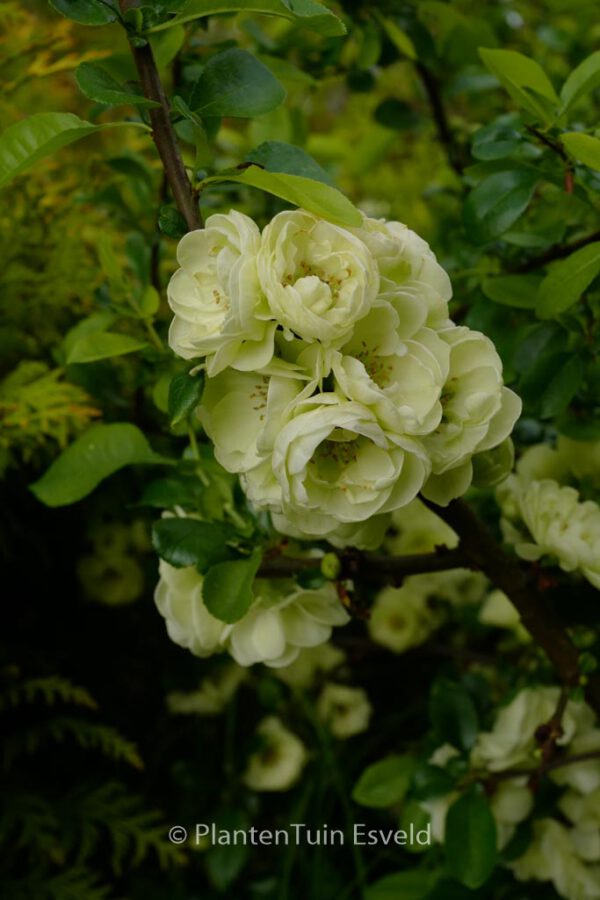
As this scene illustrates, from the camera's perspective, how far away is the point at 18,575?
3.11 feet

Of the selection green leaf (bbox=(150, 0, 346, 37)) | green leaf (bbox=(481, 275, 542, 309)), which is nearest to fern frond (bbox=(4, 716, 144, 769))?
green leaf (bbox=(481, 275, 542, 309))

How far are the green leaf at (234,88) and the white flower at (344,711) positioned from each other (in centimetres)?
73

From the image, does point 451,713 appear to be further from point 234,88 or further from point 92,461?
point 234,88

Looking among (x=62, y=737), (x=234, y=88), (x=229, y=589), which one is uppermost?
(x=234, y=88)

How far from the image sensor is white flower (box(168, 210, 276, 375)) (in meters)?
0.41

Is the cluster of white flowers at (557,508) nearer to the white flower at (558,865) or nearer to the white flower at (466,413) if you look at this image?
the white flower at (466,413)

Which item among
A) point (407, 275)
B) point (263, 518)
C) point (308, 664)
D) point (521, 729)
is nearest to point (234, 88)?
point (407, 275)

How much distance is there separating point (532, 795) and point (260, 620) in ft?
1.11

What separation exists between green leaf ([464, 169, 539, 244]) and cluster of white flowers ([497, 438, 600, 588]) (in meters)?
0.17

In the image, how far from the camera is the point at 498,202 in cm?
58

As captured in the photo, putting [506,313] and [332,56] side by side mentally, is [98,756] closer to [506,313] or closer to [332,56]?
[506,313]

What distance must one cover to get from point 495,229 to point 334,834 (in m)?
0.70

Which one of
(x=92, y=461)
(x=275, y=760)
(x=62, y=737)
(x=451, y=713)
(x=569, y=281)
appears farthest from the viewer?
(x=275, y=760)

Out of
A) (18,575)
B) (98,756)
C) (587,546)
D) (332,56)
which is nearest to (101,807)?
(98,756)
